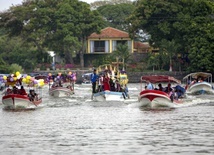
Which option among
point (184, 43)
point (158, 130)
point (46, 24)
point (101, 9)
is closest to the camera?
point (158, 130)

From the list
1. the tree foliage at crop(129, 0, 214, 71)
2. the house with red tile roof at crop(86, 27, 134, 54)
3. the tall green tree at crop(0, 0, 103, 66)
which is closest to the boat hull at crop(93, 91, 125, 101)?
the tree foliage at crop(129, 0, 214, 71)

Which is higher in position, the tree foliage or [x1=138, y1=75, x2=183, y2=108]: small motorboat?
the tree foliage

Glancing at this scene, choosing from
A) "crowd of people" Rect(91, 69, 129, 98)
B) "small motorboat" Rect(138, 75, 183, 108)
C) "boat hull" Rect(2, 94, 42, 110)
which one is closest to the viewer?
"small motorboat" Rect(138, 75, 183, 108)

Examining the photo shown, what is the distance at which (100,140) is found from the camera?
26250mm

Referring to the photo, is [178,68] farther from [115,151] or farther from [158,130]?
[115,151]

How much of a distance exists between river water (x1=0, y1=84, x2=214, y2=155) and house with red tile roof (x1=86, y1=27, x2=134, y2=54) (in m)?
53.0

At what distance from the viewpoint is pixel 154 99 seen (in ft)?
129

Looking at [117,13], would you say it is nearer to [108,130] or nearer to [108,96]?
[108,96]

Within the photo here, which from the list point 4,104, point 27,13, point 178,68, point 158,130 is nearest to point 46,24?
point 27,13

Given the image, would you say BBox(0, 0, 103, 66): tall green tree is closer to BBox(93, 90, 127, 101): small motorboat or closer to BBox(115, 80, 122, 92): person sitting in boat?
BBox(115, 80, 122, 92): person sitting in boat

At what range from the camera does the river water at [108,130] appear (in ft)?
79.5

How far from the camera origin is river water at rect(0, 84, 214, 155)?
2422 centimetres

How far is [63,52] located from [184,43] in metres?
18.0

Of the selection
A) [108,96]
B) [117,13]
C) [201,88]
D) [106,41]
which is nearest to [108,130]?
[108,96]
